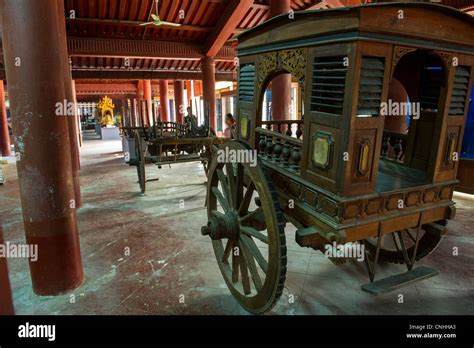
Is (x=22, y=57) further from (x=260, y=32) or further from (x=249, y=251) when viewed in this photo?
(x=249, y=251)

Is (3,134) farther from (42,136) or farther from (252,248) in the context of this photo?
(252,248)

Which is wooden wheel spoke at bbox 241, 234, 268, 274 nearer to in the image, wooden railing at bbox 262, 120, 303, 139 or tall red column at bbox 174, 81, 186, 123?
wooden railing at bbox 262, 120, 303, 139

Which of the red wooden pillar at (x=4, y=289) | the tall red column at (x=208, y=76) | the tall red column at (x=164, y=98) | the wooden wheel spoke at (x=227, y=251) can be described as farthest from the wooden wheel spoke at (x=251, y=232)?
the tall red column at (x=164, y=98)

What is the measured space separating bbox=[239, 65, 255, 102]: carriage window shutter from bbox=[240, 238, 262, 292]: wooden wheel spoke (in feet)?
5.21

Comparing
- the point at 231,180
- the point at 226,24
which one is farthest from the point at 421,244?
the point at 226,24

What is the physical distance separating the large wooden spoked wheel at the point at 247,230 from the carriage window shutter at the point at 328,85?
68 centimetres

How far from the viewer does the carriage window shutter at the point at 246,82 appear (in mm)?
3623

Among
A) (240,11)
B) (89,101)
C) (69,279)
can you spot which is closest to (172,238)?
(69,279)

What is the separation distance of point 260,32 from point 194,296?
2.82 metres

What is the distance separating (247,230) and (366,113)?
1.41m

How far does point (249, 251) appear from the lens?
10.1ft

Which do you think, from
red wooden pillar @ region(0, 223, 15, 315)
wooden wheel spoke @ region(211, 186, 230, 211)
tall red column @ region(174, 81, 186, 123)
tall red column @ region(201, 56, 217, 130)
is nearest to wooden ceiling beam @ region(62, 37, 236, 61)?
tall red column @ region(201, 56, 217, 130)

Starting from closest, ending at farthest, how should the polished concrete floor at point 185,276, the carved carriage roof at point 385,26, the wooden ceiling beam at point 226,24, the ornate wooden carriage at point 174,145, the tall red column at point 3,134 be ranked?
the carved carriage roof at point 385,26, the polished concrete floor at point 185,276, the ornate wooden carriage at point 174,145, the wooden ceiling beam at point 226,24, the tall red column at point 3,134

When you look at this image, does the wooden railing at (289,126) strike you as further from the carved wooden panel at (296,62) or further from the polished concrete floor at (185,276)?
the polished concrete floor at (185,276)
